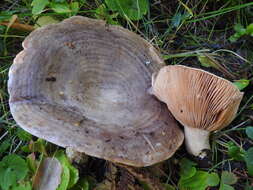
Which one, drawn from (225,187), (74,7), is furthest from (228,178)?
(74,7)

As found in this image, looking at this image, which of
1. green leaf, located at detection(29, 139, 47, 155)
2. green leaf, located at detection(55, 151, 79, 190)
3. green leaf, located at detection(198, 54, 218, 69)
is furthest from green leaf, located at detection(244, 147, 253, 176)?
green leaf, located at detection(29, 139, 47, 155)

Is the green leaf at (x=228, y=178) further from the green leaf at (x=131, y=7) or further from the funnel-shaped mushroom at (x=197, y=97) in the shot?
the green leaf at (x=131, y=7)

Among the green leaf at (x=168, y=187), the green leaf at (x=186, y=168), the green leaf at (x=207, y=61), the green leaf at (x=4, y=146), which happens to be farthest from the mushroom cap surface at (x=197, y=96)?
the green leaf at (x=4, y=146)

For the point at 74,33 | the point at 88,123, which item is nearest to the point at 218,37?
the point at 74,33

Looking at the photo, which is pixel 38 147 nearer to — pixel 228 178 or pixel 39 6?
pixel 39 6

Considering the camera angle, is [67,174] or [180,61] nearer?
[67,174]

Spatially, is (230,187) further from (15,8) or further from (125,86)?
(15,8)
